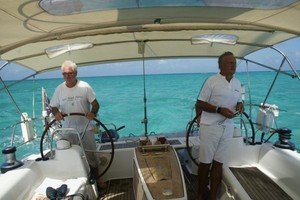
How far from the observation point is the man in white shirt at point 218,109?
228 centimetres

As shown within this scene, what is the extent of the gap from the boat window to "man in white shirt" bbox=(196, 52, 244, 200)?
1.62ft

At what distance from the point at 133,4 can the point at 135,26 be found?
2.88ft

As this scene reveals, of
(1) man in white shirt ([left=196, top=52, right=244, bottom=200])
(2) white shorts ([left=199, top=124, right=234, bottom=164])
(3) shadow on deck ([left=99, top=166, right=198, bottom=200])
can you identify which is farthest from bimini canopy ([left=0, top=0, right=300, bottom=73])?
(3) shadow on deck ([left=99, top=166, right=198, bottom=200])

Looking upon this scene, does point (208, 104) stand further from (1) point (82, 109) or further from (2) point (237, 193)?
(1) point (82, 109)

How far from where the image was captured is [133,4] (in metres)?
1.88

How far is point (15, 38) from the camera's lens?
2.36m

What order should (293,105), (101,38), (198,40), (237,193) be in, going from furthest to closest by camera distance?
(293,105) < (198,40) < (101,38) < (237,193)

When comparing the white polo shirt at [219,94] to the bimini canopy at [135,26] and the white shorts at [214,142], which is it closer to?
the white shorts at [214,142]

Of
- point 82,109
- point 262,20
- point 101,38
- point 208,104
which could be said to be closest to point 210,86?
point 208,104

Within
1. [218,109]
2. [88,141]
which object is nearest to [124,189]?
[88,141]

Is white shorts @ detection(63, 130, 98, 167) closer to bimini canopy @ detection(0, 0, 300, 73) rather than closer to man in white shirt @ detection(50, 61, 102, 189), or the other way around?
man in white shirt @ detection(50, 61, 102, 189)

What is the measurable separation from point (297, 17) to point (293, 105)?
812 inches

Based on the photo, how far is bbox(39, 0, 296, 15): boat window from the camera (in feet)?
5.67

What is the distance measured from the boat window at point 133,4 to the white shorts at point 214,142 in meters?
1.06
